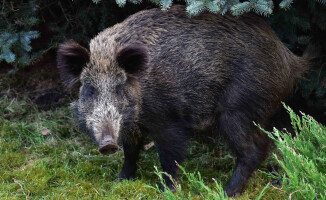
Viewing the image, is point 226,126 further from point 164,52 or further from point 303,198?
point 303,198

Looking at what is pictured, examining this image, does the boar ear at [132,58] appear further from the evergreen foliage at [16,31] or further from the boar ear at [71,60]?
the evergreen foliage at [16,31]

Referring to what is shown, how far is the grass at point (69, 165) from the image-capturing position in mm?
3986

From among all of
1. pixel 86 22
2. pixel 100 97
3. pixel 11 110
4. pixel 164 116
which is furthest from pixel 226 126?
pixel 11 110

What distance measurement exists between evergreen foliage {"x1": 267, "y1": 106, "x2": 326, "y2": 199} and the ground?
1.09 ft

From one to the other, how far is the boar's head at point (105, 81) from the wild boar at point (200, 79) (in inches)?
0.8

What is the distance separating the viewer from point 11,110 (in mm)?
5645

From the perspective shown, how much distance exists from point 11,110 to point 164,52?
2.50 metres

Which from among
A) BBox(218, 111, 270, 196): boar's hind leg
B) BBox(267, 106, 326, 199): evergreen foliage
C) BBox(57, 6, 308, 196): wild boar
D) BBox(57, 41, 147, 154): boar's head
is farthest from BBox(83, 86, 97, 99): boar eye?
BBox(267, 106, 326, 199): evergreen foliage

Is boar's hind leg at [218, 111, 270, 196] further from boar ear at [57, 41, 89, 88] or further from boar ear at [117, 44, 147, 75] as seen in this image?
boar ear at [57, 41, 89, 88]

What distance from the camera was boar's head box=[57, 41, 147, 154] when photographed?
3738 mm

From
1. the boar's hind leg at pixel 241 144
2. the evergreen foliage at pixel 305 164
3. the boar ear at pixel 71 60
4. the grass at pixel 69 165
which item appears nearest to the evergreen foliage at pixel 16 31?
the grass at pixel 69 165

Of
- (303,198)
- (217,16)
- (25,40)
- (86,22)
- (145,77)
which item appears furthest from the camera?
(86,22)

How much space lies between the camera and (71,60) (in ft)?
12.9

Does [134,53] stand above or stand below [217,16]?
below
